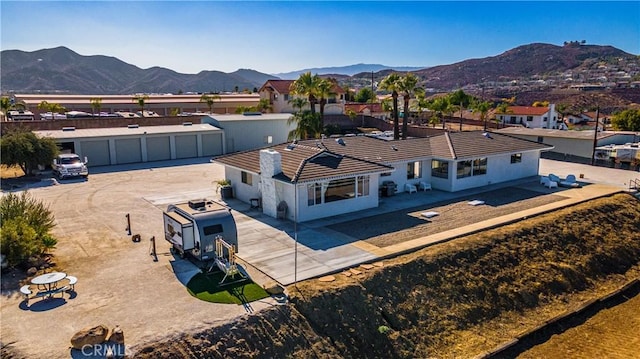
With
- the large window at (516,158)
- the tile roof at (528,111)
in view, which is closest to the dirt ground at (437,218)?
the large window at (516,158)

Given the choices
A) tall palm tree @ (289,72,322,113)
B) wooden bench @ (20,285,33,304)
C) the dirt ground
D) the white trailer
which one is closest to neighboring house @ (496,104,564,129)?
tall palm tree @ (289,72,322,113)

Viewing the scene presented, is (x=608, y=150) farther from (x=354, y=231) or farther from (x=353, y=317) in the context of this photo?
(x=353, y=317)

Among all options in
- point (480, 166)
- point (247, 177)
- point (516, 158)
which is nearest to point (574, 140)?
point (516, 158)

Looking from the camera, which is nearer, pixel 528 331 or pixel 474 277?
pixel 528 331

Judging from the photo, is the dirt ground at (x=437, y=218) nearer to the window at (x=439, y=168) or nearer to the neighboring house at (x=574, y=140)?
the window at (x=439, y=168)

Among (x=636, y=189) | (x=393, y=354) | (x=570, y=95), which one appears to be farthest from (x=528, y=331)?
(x=570, y=95)

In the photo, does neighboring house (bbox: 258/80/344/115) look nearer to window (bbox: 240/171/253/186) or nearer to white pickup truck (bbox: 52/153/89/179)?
white pickup truck (bbox: 52/153/89/179)
